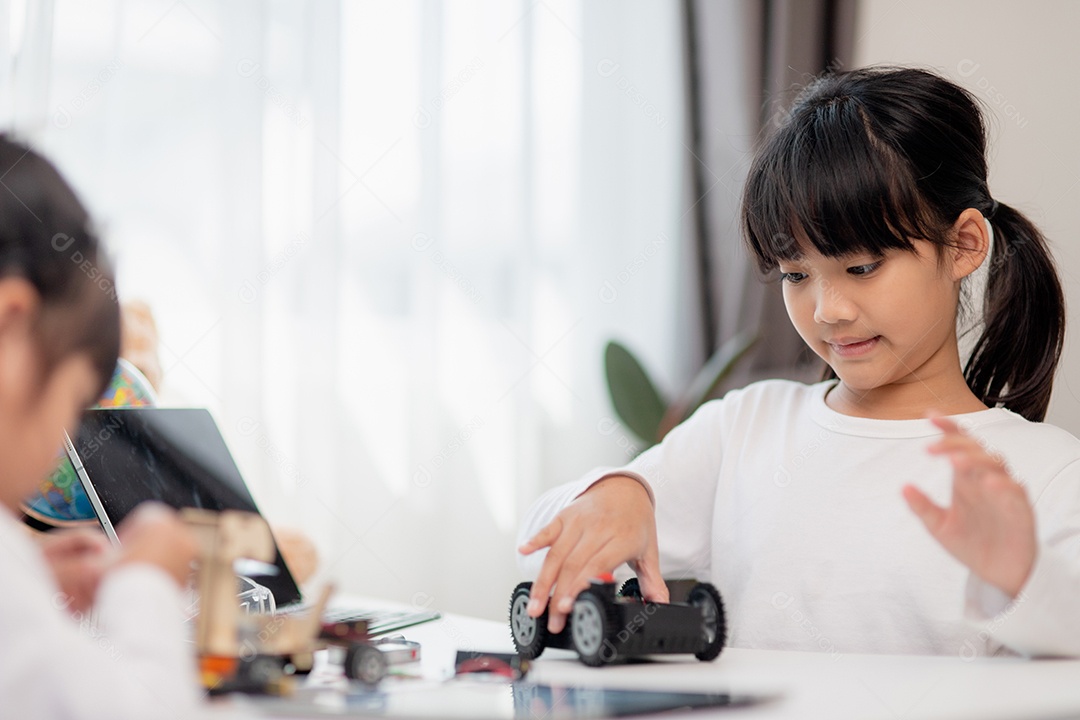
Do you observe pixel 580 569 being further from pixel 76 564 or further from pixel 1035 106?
pixel 1035 106

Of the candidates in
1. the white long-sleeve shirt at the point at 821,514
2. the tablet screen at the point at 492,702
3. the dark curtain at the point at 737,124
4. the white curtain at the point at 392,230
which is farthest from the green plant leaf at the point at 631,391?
the tablet screen at the point at 492,702

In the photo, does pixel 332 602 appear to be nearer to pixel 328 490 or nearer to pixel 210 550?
pixel 210 550

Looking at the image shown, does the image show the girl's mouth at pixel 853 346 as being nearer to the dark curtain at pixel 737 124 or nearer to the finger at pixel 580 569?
the finger at pixel 580 569

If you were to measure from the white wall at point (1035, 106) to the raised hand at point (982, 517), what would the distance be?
74cm

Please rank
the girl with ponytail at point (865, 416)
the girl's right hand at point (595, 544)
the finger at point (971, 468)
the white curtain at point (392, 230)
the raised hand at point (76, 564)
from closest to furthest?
the raised hand at point (76, 564) < the finger at point (971, 468) < the girl's right hand at point (595, 544) < the girl with ponytail at point (865, 416) < the white curtain at point (392, 230)

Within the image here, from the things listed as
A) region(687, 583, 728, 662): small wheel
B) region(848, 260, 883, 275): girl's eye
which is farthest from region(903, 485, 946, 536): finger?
region(848, 260, 883, 275): girl's eye

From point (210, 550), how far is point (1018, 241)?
40.4 inches

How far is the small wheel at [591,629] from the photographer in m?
0.67

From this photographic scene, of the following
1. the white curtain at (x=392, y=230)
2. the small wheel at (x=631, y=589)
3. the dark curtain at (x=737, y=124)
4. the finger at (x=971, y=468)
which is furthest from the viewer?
the dark curtain at (x=737, y=124)

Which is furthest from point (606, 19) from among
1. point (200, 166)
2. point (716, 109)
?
point (200, 166)

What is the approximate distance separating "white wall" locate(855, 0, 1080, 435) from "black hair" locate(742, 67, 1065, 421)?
255 millimetres

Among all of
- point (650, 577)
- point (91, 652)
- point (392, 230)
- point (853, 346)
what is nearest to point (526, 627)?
point (650, 577)

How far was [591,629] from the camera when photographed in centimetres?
69

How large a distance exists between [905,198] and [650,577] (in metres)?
0.47
